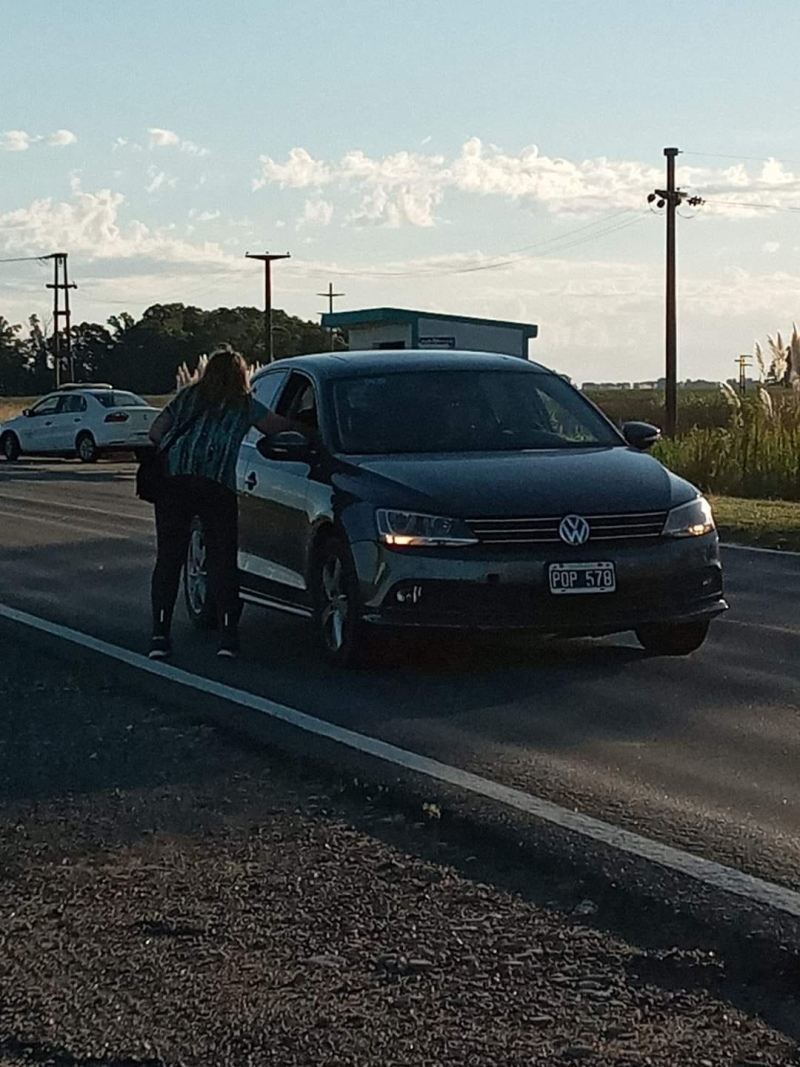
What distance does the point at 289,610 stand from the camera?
11102mm

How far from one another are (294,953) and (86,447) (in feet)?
120

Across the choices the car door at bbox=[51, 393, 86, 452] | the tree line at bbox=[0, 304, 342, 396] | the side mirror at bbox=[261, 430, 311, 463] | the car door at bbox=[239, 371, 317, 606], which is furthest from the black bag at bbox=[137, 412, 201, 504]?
the tree line at bbox=[0, 304, 342, 396]

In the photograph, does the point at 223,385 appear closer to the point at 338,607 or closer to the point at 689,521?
the point at 338,607

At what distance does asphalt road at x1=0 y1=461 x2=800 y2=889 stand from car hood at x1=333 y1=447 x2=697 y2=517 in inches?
28.5

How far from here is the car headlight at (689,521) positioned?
32.9 feet

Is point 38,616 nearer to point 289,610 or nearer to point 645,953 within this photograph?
point 289,610

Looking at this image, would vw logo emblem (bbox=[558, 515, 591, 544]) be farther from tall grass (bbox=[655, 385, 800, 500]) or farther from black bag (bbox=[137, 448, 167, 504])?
tall grass (bbox=[655, 385, 800, 500])

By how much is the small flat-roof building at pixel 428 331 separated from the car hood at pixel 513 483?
1465 inches

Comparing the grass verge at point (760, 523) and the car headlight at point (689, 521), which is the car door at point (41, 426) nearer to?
the grass verge at point (760, 523)

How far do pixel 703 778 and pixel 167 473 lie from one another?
4.23 m

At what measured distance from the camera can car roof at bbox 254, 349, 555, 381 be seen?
11477 mm

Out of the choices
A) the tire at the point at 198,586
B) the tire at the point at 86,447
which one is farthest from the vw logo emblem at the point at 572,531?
the tire at the point at 86,447

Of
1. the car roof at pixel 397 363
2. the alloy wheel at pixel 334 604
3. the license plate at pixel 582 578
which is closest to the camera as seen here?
the license plate at pixel 582 578

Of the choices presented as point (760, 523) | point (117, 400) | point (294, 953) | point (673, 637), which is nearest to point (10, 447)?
point (117, 400)
